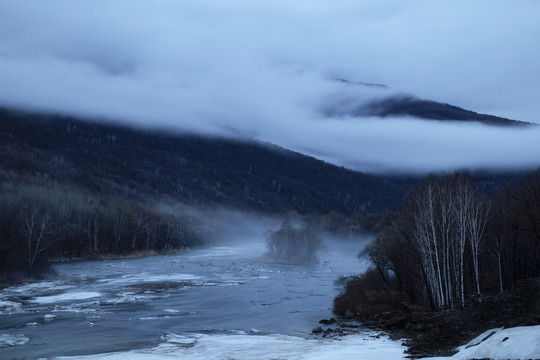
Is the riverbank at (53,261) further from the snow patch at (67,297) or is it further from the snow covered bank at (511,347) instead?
the snow covered bank at (511,347)

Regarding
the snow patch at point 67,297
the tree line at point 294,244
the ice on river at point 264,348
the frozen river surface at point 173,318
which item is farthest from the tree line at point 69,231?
the ice on river at point 264,348

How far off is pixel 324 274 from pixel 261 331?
45.9 meters

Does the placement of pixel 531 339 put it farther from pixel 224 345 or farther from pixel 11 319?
pixel 11 319

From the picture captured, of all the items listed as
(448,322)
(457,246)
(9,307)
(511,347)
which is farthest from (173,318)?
(511,347)

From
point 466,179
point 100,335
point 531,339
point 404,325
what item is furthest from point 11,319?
point 466,179

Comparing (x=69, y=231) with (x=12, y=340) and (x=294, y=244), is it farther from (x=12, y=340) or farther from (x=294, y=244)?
(x=12, y=340)

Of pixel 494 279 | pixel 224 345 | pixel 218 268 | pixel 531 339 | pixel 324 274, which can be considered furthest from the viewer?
pixel 218 268

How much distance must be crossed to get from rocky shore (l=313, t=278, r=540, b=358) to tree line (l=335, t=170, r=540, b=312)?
15.8 ft

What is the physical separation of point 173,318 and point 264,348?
1314 centimetres

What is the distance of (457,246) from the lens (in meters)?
41.2

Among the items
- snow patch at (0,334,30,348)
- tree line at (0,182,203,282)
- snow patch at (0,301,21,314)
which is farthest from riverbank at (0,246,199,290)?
snow patch at (0,334,30,348)

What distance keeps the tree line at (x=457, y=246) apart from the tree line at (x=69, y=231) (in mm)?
46156

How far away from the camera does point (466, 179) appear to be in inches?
1743

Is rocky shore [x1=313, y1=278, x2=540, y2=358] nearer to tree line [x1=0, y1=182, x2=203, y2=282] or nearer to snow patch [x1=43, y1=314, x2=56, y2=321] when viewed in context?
snow patch [x1=43, y1=314, x2=56, y2=321]
